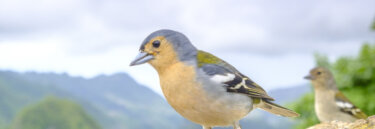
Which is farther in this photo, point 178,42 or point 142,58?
point 178,42

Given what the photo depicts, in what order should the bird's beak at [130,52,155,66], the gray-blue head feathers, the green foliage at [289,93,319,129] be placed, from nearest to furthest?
1. the bird's beak at [130,52,155,66]
2. the gray-blue head feathers
3. the green foliage at [289,93,319,129]

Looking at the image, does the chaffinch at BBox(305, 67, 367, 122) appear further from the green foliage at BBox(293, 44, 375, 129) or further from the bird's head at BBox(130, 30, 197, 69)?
the bird's head at BBox(130, 30, 197, 69)

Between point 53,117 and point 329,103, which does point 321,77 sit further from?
point 53,117

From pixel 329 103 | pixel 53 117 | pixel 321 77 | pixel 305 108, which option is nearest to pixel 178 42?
pixel 329 103

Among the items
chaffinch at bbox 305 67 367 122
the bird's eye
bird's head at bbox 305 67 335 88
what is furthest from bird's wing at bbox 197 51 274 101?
bird's head at bbox 305 67 335 88

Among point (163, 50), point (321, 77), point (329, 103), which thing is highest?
point (321, 77)

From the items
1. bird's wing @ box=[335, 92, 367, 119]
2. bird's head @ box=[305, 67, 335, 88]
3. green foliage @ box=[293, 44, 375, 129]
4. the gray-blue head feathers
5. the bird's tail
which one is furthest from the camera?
green foliage @ box=[293, 44, 375, 129]

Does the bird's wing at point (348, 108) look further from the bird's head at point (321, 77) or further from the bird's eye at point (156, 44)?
the bird's eye at point (156, 44)

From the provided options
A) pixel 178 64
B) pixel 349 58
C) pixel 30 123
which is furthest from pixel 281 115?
pixel 30 123
